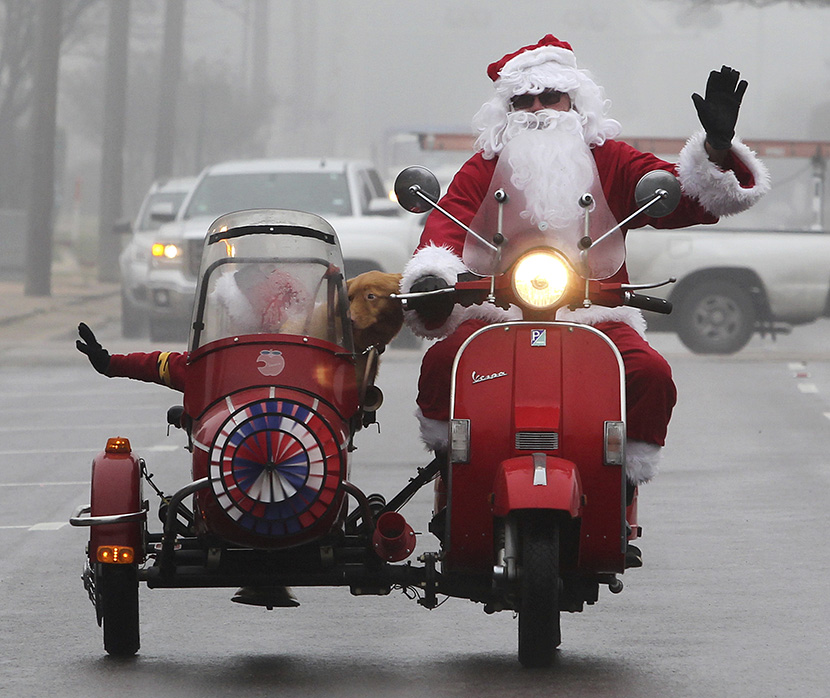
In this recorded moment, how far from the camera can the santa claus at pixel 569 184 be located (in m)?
5.92

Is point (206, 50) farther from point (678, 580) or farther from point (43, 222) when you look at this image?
point (678, 580)

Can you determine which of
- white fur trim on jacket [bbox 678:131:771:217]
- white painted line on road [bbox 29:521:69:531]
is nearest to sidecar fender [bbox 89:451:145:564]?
white fur trim on jacket [bbox 678:131:771:217]

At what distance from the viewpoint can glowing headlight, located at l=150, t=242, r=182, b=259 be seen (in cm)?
1862

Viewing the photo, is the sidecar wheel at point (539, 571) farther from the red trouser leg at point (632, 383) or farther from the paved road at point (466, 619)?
the red trouser leg at point (632, 383)

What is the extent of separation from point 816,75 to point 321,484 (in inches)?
3503

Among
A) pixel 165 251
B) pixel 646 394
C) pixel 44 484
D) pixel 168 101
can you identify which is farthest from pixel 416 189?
pixel 168 101

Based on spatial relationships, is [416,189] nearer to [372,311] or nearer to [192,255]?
[372,311]

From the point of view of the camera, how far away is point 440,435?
6039 mm

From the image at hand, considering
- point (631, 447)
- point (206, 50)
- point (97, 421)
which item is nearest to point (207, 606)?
point (631, 447)

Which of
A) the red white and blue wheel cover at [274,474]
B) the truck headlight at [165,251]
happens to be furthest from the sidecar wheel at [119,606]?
the truck headlight at [165,251]

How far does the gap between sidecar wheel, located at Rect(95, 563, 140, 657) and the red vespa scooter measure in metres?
0.93

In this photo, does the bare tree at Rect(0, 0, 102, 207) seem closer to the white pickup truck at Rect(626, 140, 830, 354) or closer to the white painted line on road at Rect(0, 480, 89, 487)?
the white pickup truck at Rect(626, 140, 830, 354)

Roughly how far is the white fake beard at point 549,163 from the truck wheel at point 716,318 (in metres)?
12.5

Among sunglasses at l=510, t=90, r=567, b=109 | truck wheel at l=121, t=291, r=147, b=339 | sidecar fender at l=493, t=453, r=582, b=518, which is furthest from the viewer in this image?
truck wheel at l=121, t=291, r=147, b=339
